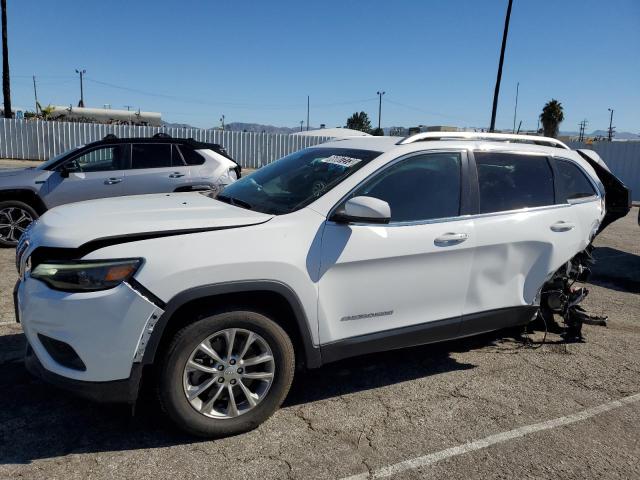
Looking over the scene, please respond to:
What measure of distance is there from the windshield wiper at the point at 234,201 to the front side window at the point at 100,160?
4.72 meters

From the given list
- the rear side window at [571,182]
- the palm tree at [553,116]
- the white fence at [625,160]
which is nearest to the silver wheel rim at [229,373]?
the rear side window at [571,182]

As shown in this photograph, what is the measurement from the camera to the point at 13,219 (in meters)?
7.46

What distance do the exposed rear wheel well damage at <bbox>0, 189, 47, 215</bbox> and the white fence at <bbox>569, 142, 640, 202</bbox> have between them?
22.2m

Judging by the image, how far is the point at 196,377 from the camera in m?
2.93

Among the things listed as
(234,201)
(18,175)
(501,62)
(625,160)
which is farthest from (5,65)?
(625,160)

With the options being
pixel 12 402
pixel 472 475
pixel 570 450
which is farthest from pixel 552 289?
pixel 12 402

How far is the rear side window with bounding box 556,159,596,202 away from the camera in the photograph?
4.30m

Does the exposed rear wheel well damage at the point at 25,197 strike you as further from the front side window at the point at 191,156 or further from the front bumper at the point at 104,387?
the front bumper at the point at 104,387

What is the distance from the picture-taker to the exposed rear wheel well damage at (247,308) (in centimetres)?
283

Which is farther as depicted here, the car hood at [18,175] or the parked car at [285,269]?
the car hood at [18,175]

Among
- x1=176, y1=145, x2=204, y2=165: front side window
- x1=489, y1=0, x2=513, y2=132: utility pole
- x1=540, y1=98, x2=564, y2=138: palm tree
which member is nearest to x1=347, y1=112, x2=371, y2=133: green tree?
x1=540, y1=98, x2=564, y2=138: palm tree

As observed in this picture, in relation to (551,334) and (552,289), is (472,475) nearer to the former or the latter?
(552,289)

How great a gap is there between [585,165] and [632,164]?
21.6 meters

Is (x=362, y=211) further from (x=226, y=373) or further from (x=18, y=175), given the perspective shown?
(x=18, y=175)
